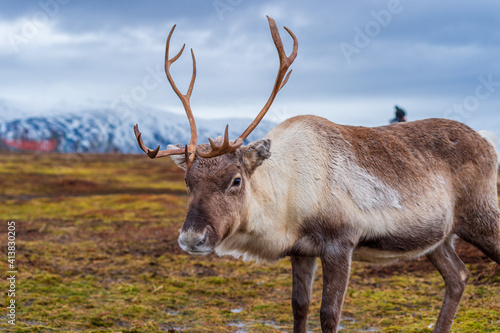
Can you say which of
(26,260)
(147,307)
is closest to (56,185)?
(26,260)

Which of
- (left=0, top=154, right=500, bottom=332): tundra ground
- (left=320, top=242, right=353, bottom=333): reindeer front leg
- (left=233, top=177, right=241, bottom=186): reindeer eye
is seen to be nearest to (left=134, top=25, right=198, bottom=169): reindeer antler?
(left=233, top=177, right=241, bottom=186): reindeer eye

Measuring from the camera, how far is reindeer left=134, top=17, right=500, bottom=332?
4.52 metres

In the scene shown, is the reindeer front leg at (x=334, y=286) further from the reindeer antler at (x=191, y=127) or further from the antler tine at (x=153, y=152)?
the antler tine at (x=153, y=152)

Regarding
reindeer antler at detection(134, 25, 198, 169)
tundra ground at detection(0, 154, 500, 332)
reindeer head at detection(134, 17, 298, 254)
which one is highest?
reindeer antler at detection(134, 25, 198, 169)

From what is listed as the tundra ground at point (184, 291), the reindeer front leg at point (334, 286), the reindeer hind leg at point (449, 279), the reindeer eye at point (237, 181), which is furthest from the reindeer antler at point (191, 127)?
the reindeer hind leg at point (449, 279)

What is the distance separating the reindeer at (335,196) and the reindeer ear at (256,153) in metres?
0.01

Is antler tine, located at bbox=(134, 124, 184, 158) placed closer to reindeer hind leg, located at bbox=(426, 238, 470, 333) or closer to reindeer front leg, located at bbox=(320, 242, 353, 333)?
reindeer front leg, located at bbox=(320, 242, 353, 333)

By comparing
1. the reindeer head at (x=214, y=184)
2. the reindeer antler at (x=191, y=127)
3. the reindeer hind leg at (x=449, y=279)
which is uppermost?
the reindeer antler at (x=191, y=127)

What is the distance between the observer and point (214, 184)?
4402 mm

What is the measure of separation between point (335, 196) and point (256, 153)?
965 millimetres

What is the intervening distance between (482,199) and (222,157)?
3371 millimetres

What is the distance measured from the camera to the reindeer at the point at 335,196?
452cm

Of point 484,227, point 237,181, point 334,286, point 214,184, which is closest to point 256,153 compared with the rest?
point 237,181

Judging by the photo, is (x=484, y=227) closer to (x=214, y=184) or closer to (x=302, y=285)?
(x=302, y=285)
